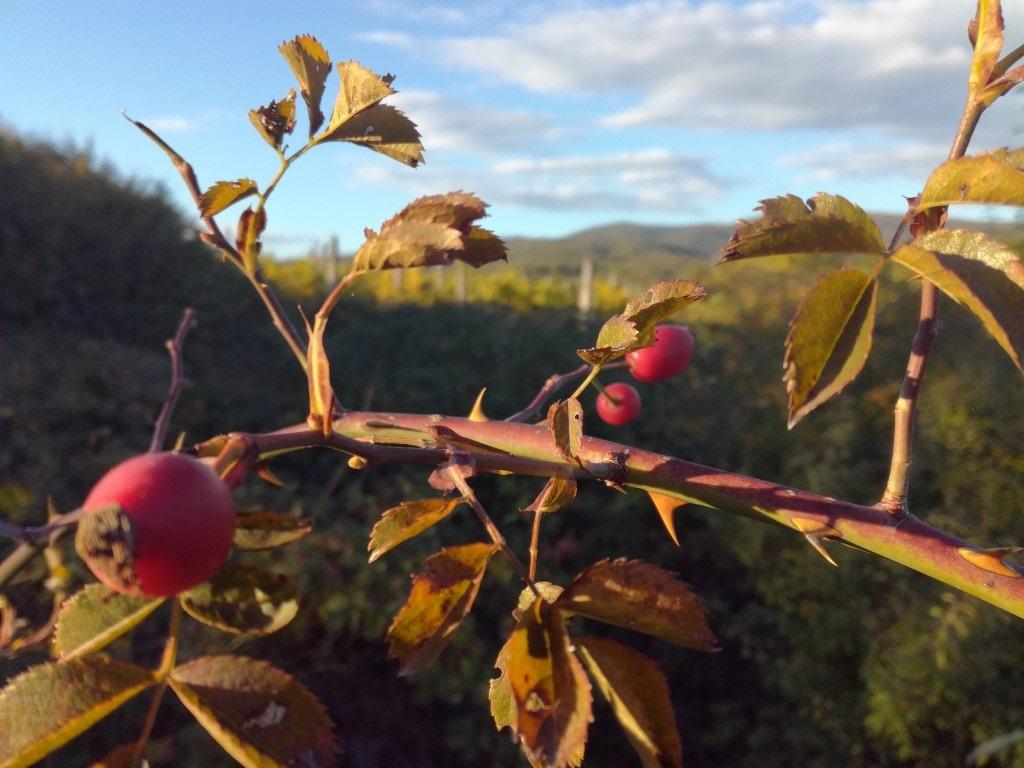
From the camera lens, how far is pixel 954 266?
440mm

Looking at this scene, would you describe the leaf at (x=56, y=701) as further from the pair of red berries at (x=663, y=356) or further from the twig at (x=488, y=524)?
the pair of red berries at (x=663, y=356)

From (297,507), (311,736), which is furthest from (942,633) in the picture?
(311,736)

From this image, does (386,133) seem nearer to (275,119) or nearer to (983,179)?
(275,119)

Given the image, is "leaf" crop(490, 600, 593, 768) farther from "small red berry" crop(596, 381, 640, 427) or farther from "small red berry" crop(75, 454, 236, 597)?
"small red berry" crop(596, 381, 640, 427)

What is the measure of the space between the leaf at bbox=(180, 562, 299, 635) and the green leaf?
32 cm

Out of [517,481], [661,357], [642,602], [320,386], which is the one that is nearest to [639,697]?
[642,602]

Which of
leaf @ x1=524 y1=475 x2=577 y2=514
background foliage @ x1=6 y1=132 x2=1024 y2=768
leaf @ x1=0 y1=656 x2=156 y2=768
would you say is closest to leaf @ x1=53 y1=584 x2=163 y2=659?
leaf @ x1=0 y1=656 x2=156 y2=768

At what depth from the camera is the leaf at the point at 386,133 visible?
2.01 ft

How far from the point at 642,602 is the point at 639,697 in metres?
0.05

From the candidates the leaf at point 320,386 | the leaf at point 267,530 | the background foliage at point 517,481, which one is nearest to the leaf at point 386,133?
the leaf at point 320,386

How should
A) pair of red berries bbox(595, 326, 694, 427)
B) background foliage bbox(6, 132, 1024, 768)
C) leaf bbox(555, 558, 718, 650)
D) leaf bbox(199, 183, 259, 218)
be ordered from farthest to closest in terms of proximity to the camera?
background foliage bbox(6, 132, 1024, 768), pair of red berries bbox(595, 326, 694, 427), leaf bbox(199, 183, 259, 218), leaf bbox(555, 558, 718, 650)

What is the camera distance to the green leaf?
1.54ft

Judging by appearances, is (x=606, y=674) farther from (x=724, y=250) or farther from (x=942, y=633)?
(x=942, y=633)

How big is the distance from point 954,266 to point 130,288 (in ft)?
19.1
